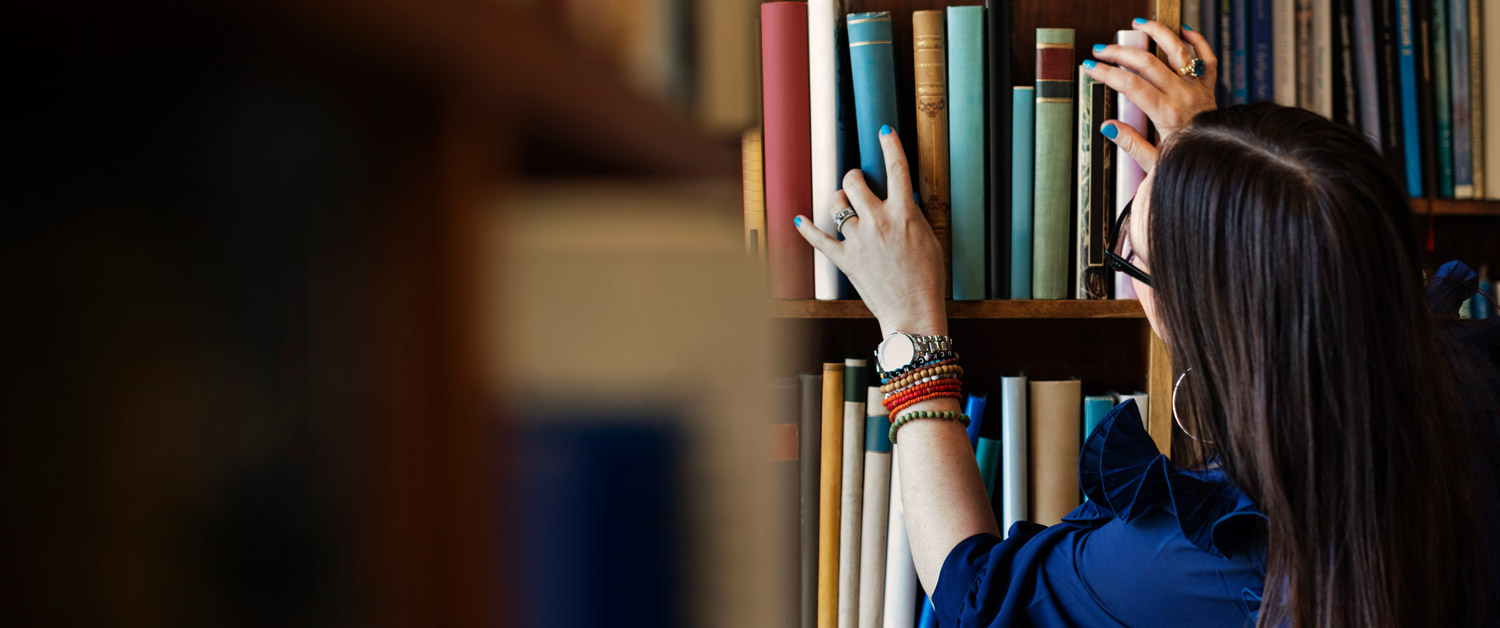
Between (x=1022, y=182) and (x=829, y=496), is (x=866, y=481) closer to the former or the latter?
(x=829, y=496)

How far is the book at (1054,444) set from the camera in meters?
0.98

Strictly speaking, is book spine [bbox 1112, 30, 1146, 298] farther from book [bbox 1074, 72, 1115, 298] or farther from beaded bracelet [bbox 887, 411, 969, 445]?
beaded bracelet [bbox 887, 411, 969, 445]

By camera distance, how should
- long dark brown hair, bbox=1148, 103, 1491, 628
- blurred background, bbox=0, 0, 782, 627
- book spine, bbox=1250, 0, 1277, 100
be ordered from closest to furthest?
blurred background, bbox=0, 0, 782, 627 < long dark brown hair, bbox=1148, 103, 1491, 628 < book spine, bbox=1250, 0, 1277, 100

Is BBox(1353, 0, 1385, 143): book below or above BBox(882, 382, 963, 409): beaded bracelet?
above

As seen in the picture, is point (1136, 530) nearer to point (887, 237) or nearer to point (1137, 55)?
point (887, 237)

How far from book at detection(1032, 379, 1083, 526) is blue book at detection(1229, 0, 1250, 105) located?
1.72 ft

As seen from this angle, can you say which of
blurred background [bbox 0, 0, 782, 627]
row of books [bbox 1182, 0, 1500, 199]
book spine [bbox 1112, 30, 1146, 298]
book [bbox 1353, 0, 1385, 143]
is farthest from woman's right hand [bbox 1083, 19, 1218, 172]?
blurred background [bbox 0, 0, 782, 627]

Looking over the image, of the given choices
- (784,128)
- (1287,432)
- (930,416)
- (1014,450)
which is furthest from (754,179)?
(1287,432)

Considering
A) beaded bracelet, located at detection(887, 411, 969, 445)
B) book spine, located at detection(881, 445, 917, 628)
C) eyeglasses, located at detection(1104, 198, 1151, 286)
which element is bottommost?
book spine, located at detection(881, 445, 917, 628)

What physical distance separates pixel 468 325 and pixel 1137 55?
0.93m

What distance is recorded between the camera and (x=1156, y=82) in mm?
894

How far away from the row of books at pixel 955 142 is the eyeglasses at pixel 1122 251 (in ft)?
0.04

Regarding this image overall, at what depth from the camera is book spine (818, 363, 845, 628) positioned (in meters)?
0.97

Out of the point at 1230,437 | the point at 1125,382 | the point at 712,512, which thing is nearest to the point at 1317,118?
the point at 1230,437
